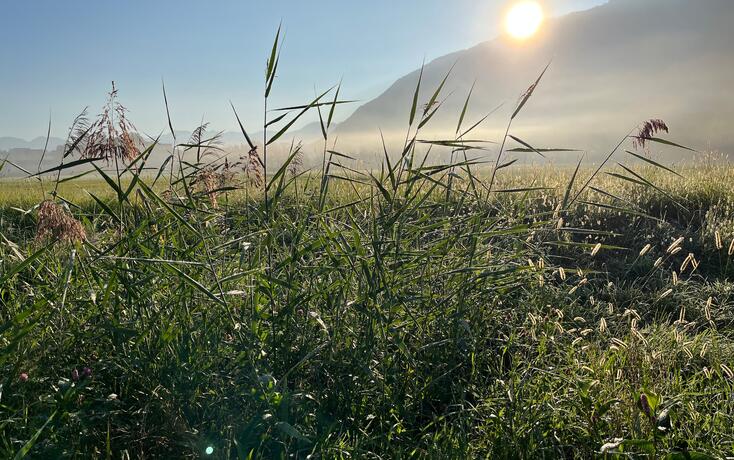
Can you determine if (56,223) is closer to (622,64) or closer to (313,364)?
(313,364)

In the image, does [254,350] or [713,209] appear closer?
[254,350]

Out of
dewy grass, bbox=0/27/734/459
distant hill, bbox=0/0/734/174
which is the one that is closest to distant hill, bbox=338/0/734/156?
distant hill, bbox=0/0/734/174

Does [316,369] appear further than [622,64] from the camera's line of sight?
No

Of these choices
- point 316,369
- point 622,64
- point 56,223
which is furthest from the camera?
point 622,64

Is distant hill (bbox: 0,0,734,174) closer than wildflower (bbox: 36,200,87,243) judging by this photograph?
No

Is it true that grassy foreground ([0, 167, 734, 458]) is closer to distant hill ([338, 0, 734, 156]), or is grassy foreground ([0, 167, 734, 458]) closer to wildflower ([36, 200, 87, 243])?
wildflower ([36, 200, 87, 243])

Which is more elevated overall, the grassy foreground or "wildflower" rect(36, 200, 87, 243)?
"wildflower" rect(36, 200, 87, 243)

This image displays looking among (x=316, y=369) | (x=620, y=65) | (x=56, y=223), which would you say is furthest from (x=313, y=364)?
(x=620, y=65)

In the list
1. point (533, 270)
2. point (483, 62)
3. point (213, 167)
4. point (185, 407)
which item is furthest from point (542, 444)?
point (483, 62)

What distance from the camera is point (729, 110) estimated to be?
7188 cm

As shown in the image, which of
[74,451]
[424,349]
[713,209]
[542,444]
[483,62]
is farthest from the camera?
[483,62]

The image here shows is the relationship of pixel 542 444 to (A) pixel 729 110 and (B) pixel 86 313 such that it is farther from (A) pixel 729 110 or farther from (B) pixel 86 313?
(A) pixel 729 110

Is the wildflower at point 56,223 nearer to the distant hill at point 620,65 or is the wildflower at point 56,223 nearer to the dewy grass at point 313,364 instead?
the dewy grass at point 313,364

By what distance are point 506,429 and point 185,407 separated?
1280mm
